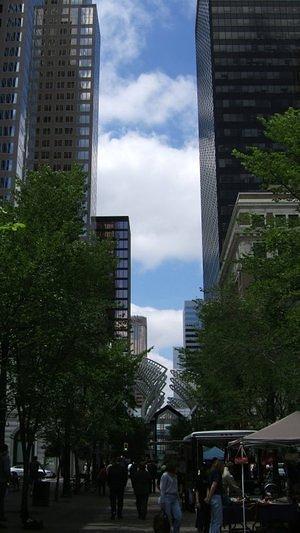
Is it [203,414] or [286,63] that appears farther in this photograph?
[286,63]

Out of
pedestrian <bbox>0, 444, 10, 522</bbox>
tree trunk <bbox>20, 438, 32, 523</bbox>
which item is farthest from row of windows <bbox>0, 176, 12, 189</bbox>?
pedestrian <bbox>0, 444, 10, 522</bbox>

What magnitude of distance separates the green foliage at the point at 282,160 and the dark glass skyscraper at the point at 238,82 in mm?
107611

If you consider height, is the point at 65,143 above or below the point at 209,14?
below

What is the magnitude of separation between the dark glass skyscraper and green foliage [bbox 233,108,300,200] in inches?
4237

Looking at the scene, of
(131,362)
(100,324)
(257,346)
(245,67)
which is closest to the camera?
(100,324)

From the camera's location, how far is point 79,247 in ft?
82.1

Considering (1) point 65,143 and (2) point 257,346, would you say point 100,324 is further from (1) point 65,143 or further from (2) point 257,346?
(1) point 65,143

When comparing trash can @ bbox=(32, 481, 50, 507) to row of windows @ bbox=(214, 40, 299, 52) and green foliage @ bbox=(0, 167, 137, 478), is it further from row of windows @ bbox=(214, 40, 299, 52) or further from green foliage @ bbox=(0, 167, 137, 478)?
row of windows @ bbox=(214, 40, 299, 52)

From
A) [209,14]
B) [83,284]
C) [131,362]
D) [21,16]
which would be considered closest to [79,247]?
[83,284]

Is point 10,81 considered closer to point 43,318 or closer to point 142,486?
point 142,486

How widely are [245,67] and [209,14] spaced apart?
709 inches

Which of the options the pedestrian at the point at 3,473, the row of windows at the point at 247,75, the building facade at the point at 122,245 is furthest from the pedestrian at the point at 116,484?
the building facade at the point at 122,245

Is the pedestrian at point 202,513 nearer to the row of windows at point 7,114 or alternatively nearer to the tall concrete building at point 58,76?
the row of windows at point 7,114

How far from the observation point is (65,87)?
517 feet
